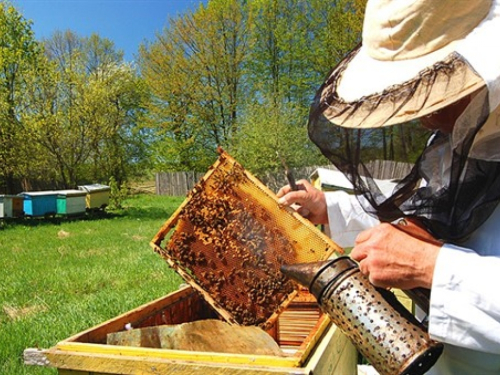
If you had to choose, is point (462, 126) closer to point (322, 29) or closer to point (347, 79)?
point (347, 79)

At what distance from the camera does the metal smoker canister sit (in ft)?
3.64

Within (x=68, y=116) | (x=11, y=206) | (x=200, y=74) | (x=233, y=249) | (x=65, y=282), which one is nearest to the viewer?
(x=233, y=249)

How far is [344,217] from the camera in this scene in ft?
6.91

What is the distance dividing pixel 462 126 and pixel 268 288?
3.84 feet

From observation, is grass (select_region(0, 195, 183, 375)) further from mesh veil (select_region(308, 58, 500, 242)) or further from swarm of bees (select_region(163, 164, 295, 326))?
mesh veil (select_region(308, 58, 500, 242))

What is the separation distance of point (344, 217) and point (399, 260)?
0.95 metres

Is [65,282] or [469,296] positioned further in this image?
[65,282]

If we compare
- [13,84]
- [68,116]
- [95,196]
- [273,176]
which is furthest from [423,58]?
[273,176]

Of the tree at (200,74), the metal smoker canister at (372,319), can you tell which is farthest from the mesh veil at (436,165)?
the tree at (200,74)

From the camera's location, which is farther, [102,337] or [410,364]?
[102,337]

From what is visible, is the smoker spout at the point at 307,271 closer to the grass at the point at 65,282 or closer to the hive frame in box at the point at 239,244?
the hive frame in box at the point at 239,244

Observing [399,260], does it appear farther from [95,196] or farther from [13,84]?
[13,84]

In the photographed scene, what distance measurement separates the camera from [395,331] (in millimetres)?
1136

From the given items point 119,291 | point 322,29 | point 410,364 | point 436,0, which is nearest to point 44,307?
point 119,291
